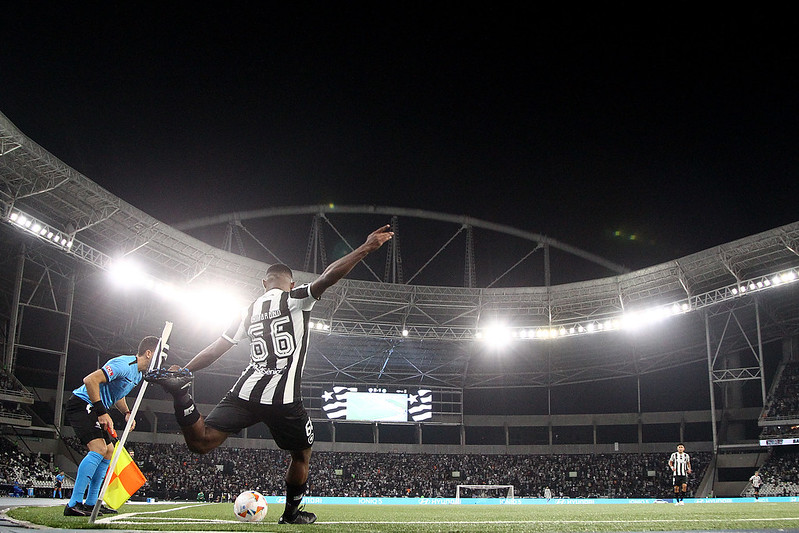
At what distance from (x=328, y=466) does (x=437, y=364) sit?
32.5 ft

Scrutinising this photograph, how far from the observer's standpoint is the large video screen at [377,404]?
3934 centimetres

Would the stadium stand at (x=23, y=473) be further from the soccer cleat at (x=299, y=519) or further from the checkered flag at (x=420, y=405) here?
the checkered flag at (x=420, y=405)

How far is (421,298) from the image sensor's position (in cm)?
3459

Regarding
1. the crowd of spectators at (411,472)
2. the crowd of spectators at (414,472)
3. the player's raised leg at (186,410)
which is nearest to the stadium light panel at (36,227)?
the crowd of spectators at (411,472)

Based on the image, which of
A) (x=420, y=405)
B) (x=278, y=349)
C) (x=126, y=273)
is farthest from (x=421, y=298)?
(x=278, y=349)

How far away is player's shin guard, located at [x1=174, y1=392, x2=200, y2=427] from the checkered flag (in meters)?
36.8

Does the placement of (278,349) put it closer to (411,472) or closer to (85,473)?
(85,473)

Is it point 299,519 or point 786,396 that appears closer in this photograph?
point 299,519

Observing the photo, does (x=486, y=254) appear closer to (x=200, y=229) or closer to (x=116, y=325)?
(x=200, y=229)

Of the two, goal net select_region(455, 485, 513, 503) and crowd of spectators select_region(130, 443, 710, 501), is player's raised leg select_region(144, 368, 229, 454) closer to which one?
crowd of spectators select_region(130, 443, 710, 501)

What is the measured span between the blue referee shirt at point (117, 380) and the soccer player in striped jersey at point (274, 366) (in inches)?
93.8

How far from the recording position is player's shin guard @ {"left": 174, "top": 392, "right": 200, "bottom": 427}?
482 centimetres

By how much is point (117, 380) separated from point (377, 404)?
3357 centimetres

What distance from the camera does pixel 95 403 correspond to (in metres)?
7.14
